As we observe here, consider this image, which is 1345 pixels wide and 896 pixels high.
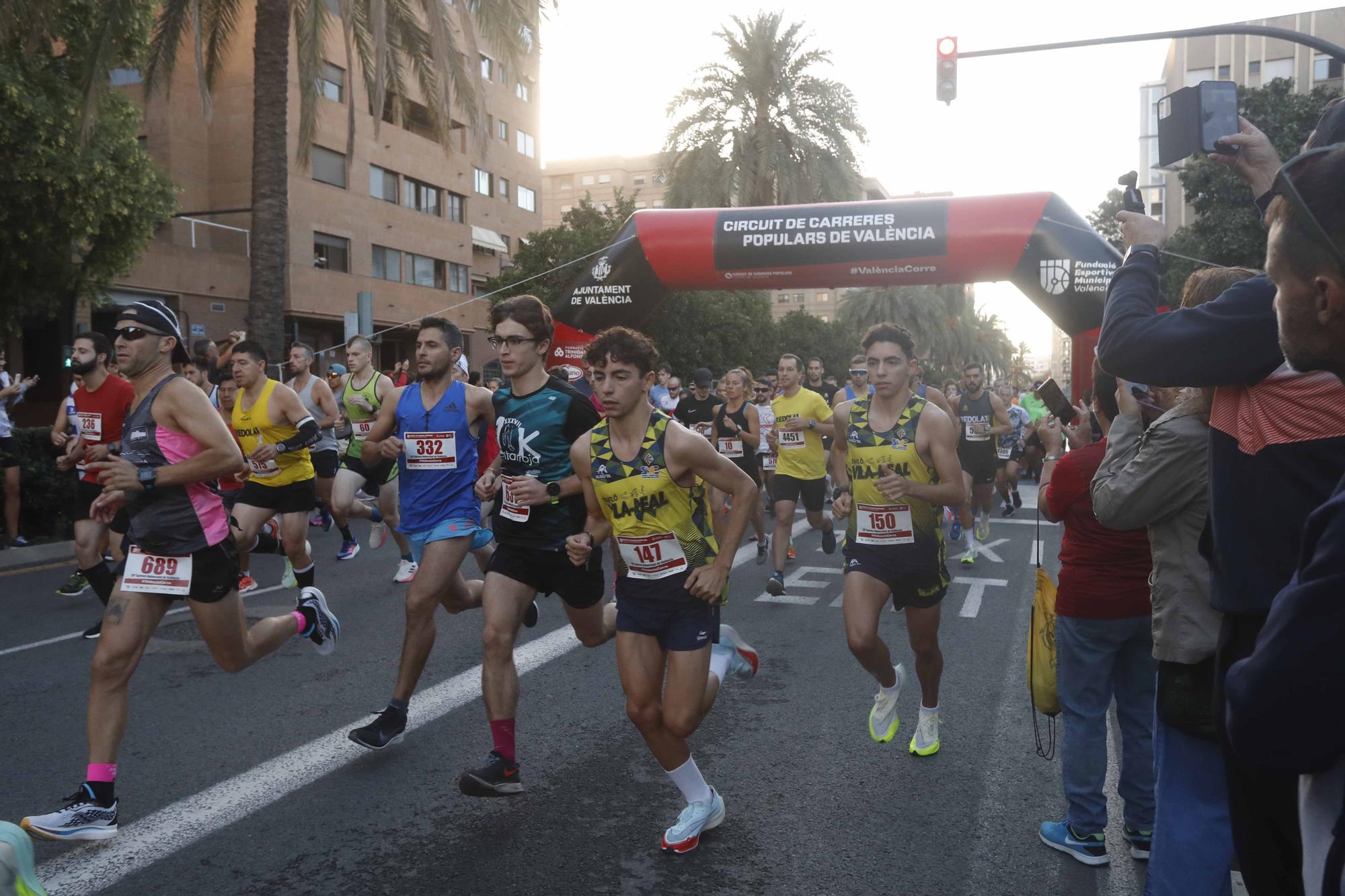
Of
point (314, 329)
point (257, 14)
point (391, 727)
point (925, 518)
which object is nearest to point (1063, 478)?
point (925, 518)

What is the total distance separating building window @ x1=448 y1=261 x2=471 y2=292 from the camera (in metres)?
39.8

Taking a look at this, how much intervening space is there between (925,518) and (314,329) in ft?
102

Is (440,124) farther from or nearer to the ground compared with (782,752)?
farther from the ground

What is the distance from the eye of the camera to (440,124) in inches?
636

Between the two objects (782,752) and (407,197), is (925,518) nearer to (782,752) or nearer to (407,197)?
(782,752)

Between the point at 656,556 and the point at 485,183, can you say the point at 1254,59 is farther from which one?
the point at 656,556

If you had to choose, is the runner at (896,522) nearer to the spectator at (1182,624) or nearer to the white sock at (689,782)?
the white sock at (689,782)

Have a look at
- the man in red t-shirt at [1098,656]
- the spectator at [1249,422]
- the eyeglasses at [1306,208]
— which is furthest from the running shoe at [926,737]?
the eyeglasses at [1306,208]

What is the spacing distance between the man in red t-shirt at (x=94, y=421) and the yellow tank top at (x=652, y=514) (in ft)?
16.0

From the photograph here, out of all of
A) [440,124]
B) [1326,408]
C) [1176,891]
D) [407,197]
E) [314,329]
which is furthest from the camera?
[407,197]

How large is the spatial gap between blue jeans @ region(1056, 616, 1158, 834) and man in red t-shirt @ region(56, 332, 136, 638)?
641 cm

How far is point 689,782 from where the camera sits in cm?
389

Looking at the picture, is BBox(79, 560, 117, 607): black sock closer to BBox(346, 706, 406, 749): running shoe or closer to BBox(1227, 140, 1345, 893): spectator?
BBox(346, 706, 406, 749): running shoe

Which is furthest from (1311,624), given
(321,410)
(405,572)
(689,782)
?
(321,410)
